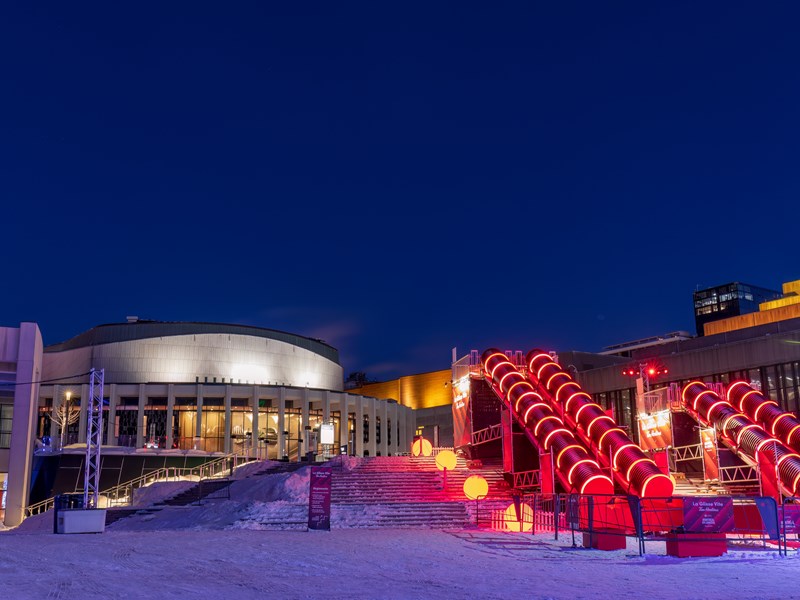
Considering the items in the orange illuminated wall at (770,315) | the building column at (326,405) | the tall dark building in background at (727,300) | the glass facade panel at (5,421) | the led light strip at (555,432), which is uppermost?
the tall dark building in background at (727,300)

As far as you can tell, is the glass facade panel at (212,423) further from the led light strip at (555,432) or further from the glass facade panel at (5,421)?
the led light strip at (555,432)

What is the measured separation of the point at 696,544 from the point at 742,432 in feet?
52.3

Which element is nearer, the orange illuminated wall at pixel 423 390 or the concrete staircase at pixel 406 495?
the concrete staircase at pixel 406 495

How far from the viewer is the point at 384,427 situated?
70.9 metres

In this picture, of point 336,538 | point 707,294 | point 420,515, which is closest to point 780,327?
point 420,515

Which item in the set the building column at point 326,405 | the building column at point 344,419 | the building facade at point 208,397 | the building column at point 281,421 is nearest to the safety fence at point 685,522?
the building facade at point 208,397

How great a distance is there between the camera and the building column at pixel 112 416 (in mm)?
57500

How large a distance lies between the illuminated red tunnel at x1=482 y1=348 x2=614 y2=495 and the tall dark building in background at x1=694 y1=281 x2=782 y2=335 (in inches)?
4947

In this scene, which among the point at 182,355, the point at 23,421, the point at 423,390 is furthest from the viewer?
the point at 423,390

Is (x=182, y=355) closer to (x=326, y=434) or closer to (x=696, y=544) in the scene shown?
(x=326, y=434)

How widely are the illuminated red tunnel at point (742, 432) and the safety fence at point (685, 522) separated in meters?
8.55

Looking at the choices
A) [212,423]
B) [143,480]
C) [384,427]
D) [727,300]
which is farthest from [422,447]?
[727,300]

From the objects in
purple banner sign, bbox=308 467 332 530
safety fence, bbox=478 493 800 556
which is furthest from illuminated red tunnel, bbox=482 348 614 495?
purple banner sign, bbox=308 467 332 530

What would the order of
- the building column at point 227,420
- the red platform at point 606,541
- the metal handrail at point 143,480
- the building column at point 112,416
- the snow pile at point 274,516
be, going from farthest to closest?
the building column at point 227,420 → the building column at point 112,416 → the metal handrail at point 143,480 → the snow pile at point 274,516 → the red platform at point 606,541
